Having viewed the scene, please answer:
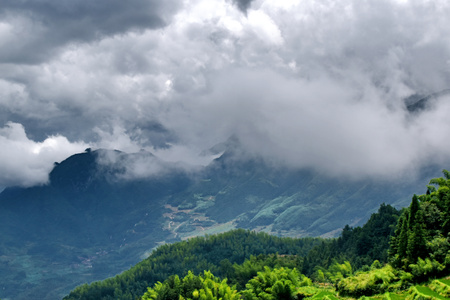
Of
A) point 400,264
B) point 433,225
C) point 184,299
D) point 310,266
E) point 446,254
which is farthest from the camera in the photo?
point 310,266

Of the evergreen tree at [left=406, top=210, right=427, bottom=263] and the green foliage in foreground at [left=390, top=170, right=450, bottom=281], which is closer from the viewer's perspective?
the green foliage in foreground at [left=390, top=170, right=450, bottom=281]

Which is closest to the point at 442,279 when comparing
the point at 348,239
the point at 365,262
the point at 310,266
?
the point at 365,262

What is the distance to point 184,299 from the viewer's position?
263 ft

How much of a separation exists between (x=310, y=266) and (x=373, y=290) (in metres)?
81.5

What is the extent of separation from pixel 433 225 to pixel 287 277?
76.5ft

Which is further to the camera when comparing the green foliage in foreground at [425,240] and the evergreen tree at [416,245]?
the evergreen tree at [416,245]

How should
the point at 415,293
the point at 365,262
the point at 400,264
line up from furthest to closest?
1. the point at 365,262
2. the point at 400,264
3. the point at 415,293

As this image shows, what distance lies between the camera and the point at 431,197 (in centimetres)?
7225

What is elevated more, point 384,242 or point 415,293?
point 384,242

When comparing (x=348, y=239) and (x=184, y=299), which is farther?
(x=348, y=239)

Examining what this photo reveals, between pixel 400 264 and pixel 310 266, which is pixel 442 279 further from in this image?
pixel 310 266

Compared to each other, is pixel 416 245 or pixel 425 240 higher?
pixel 425 240

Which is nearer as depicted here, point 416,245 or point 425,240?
point 425,240

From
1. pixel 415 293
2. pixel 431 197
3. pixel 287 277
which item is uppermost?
pixel 431 197
